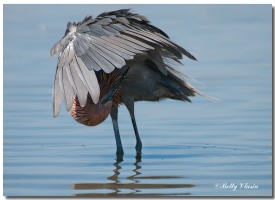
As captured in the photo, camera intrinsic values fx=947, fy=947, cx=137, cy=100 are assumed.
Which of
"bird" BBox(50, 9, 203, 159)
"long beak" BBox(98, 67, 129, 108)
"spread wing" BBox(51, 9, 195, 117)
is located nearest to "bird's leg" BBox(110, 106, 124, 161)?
"bird" BBox(50, 9, 203, 159)

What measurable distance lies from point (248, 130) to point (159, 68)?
1576mm

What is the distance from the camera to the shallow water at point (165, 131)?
8.32m

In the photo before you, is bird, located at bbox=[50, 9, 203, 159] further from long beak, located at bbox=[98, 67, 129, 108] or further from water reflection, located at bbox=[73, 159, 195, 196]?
water reflection, located at bbox=[73, 159, 195, 196]

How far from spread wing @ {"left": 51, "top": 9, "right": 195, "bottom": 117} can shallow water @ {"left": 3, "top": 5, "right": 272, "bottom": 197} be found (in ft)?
3.35

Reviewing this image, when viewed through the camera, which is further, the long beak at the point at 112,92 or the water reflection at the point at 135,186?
the long beak at the point at 112,92

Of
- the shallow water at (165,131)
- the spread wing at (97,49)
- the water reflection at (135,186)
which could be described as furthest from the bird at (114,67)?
the water reflection at (135,186)

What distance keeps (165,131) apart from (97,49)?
2.84 meters

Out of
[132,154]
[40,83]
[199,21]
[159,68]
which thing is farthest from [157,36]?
[199,21]

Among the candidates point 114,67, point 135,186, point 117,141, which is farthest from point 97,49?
point 117,141

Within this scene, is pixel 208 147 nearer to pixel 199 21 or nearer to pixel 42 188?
pixel 42 188

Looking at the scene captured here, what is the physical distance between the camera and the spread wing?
7.46 metres

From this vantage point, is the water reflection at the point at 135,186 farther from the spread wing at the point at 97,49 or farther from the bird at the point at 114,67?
the spread wing at the point at 97,49

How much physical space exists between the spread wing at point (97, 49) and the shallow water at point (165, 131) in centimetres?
102

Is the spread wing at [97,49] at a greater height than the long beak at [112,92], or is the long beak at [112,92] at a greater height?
the spread wing at [97,49]
